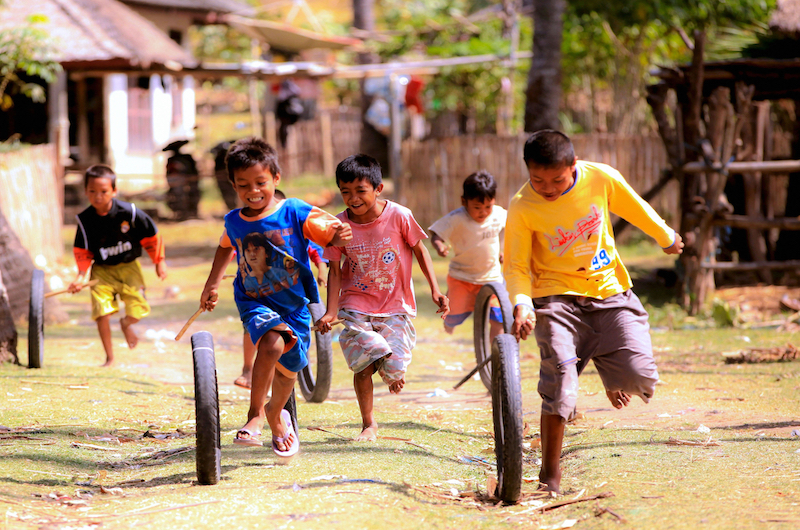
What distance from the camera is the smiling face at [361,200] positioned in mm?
4930

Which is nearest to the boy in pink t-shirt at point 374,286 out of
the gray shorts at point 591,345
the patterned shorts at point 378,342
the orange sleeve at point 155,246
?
the patterned shorts at point 378,342

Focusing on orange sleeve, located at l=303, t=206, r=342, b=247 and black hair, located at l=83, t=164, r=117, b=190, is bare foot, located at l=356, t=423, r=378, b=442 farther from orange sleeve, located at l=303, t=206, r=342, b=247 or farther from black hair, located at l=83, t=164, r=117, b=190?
black hair, located at l=83, t=164, r=117, b=190

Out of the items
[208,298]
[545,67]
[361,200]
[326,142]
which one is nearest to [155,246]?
[208,298]

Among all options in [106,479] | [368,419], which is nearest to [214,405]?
[106,479]

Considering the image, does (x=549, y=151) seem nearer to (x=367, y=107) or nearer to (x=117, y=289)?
(x=117, y=289)

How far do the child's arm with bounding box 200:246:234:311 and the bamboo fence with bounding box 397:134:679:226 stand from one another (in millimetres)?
11004

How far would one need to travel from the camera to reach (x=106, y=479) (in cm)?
451

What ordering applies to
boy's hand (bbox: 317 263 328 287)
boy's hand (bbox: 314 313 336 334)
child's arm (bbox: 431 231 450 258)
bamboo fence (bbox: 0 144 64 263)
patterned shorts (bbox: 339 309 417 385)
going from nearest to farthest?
boy's hand (bbox: 314 313 336 334) < patterned shorts (bbox: 339 309 417 385) < boy's hand (bbox: 317 263 328 287) < child's arm (bbox: 431 231 450 258) < bamboo fence (bbox: 0 144 64 263)

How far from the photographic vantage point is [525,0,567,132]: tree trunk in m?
13.6

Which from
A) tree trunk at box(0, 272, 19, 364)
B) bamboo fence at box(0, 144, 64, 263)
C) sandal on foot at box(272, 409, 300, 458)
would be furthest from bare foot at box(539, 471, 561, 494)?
bamboo fence at box(0, 144, 64, 263)

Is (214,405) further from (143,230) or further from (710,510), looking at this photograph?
(143,230)

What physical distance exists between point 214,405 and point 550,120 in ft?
35.1

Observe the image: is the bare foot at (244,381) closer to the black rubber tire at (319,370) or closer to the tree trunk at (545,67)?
the black rubber tire at (319,370)

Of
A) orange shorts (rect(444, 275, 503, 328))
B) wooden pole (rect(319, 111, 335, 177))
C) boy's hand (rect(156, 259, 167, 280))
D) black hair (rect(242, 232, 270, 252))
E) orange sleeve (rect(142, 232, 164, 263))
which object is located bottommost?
orange shorts (rect(444, 275, 503, 328))
